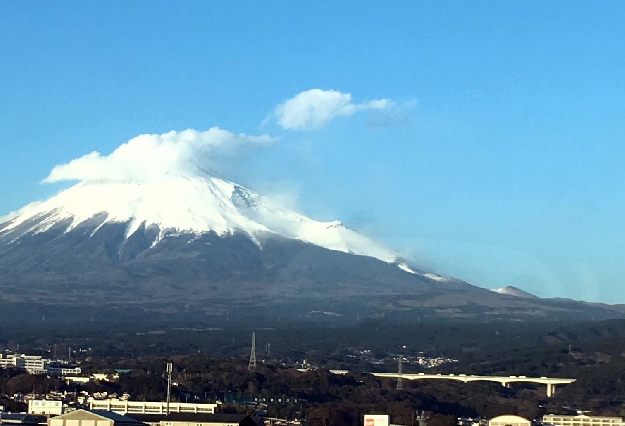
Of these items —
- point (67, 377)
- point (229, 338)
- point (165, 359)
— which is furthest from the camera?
point (229, 338)

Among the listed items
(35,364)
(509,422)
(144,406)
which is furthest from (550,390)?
(509,422)

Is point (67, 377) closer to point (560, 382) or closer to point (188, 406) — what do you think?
point (188, 406)

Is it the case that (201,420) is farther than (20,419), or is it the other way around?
(20,419)

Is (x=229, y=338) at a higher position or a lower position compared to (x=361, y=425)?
higher

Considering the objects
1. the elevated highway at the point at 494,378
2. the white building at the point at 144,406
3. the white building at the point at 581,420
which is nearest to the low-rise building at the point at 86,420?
the white building at the point at 144,406

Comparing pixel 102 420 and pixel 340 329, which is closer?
pixel 102 420

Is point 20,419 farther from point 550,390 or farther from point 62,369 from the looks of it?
point 550,390

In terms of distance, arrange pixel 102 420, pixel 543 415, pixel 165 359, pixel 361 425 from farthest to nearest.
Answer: pixel 165 359
pixel 543 415
pixel 361 425
pixel 102 420

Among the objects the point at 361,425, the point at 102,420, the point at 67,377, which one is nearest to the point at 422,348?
the point at 67,377
